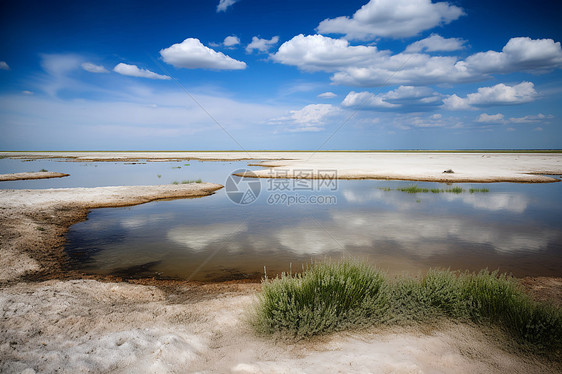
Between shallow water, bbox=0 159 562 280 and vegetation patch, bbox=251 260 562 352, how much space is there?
1.46m

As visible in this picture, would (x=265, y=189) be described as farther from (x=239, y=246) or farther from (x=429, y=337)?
(x=429, y=337)

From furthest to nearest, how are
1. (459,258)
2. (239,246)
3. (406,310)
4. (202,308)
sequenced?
(239,246), (459,258), (202,308), (406,310)

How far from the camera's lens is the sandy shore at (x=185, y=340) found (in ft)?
12.6

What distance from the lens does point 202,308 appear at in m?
5.75

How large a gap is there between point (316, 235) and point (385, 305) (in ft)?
22.5

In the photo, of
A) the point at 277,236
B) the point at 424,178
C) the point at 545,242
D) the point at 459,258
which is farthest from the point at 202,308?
the point at 424,178

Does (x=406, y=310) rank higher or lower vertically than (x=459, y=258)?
higher

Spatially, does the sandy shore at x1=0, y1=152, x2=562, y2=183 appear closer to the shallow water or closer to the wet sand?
the shallow water

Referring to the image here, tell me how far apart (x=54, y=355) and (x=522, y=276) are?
10044 mm

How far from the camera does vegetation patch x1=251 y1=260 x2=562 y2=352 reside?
4488mm

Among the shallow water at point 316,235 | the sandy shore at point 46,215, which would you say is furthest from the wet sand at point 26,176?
the shallow water at point 316,235

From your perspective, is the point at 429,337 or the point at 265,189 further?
the point at 265,189

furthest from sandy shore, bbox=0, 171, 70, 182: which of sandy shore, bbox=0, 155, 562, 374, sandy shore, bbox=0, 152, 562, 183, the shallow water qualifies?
sandy shore, bbox=0, 155, 562, 374

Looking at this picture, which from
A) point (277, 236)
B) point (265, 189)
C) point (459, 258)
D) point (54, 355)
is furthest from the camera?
point (265, 189)
